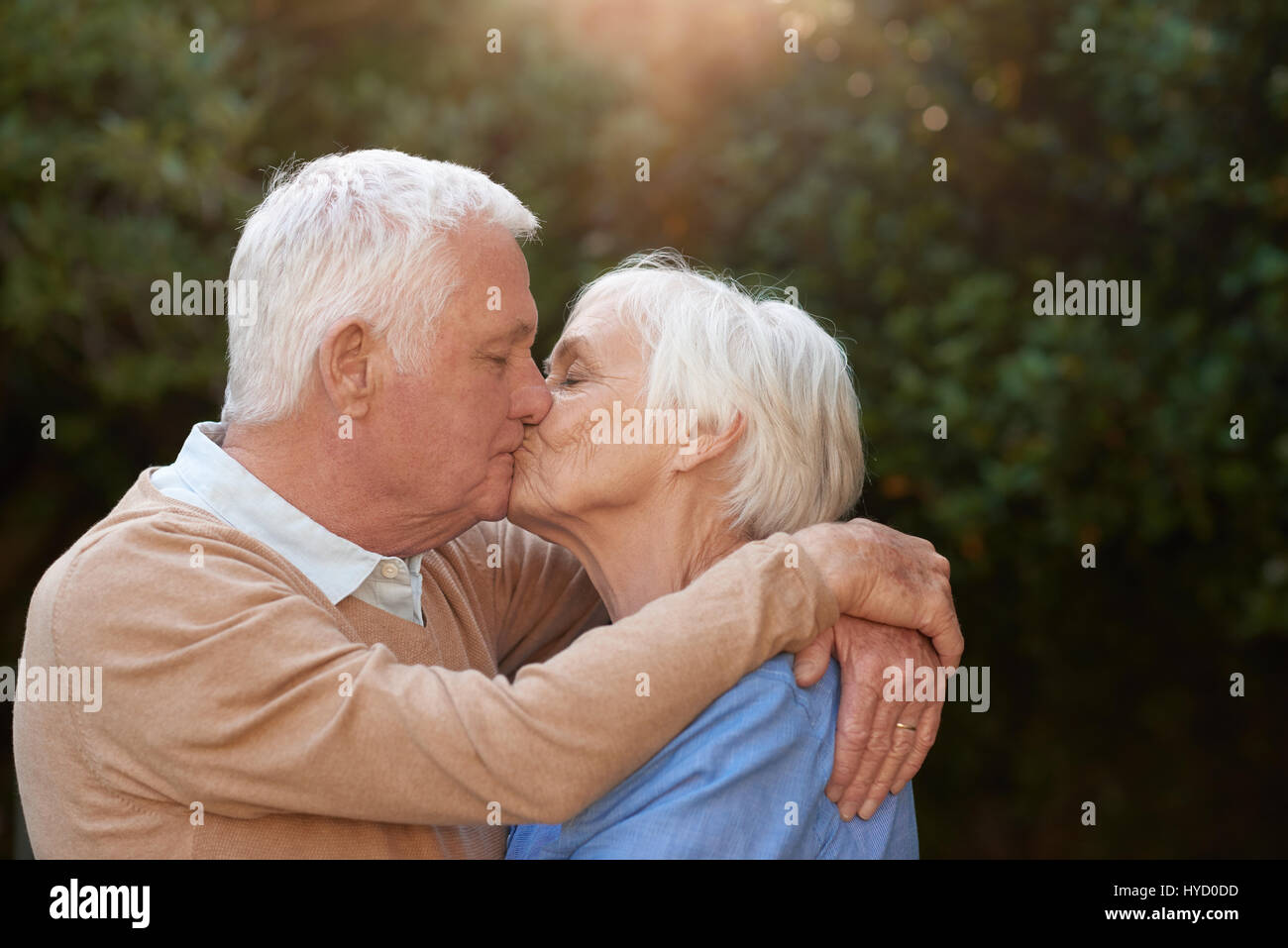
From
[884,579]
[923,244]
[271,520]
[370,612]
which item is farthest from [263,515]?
[923,244]

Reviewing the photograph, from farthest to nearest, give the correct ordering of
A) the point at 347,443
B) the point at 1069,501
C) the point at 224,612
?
the point at 1069,501, the point at 347,443, the point at 224,612

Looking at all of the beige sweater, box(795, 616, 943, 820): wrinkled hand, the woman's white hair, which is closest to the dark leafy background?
the woman's white hair

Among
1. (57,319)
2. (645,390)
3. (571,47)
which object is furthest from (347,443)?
(571,47)

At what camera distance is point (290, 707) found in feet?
6.80

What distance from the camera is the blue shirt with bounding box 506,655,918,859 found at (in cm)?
223

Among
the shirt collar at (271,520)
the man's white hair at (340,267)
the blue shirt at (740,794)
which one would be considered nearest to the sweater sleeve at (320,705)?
the blue shirt at (740,794)

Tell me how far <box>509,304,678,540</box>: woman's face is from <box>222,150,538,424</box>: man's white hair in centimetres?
37

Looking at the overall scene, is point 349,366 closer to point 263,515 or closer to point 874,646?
point 263,515

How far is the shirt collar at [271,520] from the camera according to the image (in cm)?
244

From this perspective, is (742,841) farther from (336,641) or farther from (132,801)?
(132,801)

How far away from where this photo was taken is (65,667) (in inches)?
84.9

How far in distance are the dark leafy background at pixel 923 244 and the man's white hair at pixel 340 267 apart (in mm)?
1937
